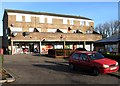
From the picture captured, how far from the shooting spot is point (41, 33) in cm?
5191

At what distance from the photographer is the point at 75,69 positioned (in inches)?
746

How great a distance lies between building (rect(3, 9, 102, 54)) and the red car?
3135 cm

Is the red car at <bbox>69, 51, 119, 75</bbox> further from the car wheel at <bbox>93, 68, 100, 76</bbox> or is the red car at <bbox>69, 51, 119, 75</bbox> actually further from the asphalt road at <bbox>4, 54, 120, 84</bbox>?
the asphalt road at <bbox>4, 54, 120, 84</bbox>

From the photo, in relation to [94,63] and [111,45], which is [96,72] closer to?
[94,63]

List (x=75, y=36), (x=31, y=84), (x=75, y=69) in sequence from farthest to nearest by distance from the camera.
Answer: (x=75, y=36), (x=75, y=69), (x=31, y=84)

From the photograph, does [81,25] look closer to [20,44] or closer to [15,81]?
[20,44]

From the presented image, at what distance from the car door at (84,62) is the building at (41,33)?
32.1 m

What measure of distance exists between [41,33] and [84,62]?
35.1 m

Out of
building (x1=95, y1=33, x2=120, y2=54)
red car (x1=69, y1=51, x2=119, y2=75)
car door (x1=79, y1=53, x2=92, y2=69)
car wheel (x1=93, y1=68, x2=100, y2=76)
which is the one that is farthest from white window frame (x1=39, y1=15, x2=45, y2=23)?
car wheel (x1=93, y1=68, x2=100, y2=76)

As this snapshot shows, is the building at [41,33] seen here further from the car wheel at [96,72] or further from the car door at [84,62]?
the car wheel at [96,72]

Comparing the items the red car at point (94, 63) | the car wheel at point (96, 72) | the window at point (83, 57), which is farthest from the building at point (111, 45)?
the car wheel at point (96, 72)

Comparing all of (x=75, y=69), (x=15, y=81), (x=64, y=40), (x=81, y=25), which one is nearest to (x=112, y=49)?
(x=75, y=69)

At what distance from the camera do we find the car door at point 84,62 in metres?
16.9

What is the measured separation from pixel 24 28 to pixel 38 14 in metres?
5.03
